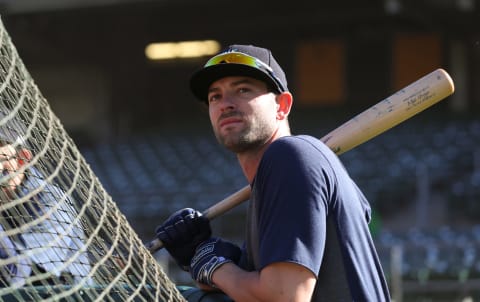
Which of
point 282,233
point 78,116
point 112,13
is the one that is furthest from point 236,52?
point 78,116

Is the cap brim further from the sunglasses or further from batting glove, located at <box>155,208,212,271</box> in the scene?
Answer: batting glove, located at <box>155,208,212,271</box>

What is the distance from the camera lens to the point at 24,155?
2.40 m

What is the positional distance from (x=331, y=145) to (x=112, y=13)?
16.8 m

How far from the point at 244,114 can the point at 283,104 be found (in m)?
0.17

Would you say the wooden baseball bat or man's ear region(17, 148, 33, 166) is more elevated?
the wooden baseball bat

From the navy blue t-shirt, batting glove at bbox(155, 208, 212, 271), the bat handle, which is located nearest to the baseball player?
the navy blue t-shirt

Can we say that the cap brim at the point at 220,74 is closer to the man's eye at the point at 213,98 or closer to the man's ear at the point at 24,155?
the man's eye at the point at 213,98

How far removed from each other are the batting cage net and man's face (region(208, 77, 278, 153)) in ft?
1.37

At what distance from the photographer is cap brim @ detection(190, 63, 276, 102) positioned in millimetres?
2834

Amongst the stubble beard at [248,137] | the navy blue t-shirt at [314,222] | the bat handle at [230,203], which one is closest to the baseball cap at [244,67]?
the stubble beard at [248,137]

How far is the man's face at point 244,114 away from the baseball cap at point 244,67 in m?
0.02

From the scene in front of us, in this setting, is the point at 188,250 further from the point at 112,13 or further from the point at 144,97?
the point at 144,97

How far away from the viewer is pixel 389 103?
3.35m

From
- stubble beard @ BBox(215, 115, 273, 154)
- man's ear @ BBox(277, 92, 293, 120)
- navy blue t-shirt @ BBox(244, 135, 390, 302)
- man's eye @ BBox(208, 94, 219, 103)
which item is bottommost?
navy blue t-shirt @ BBox(244, 135, 390, 302)
